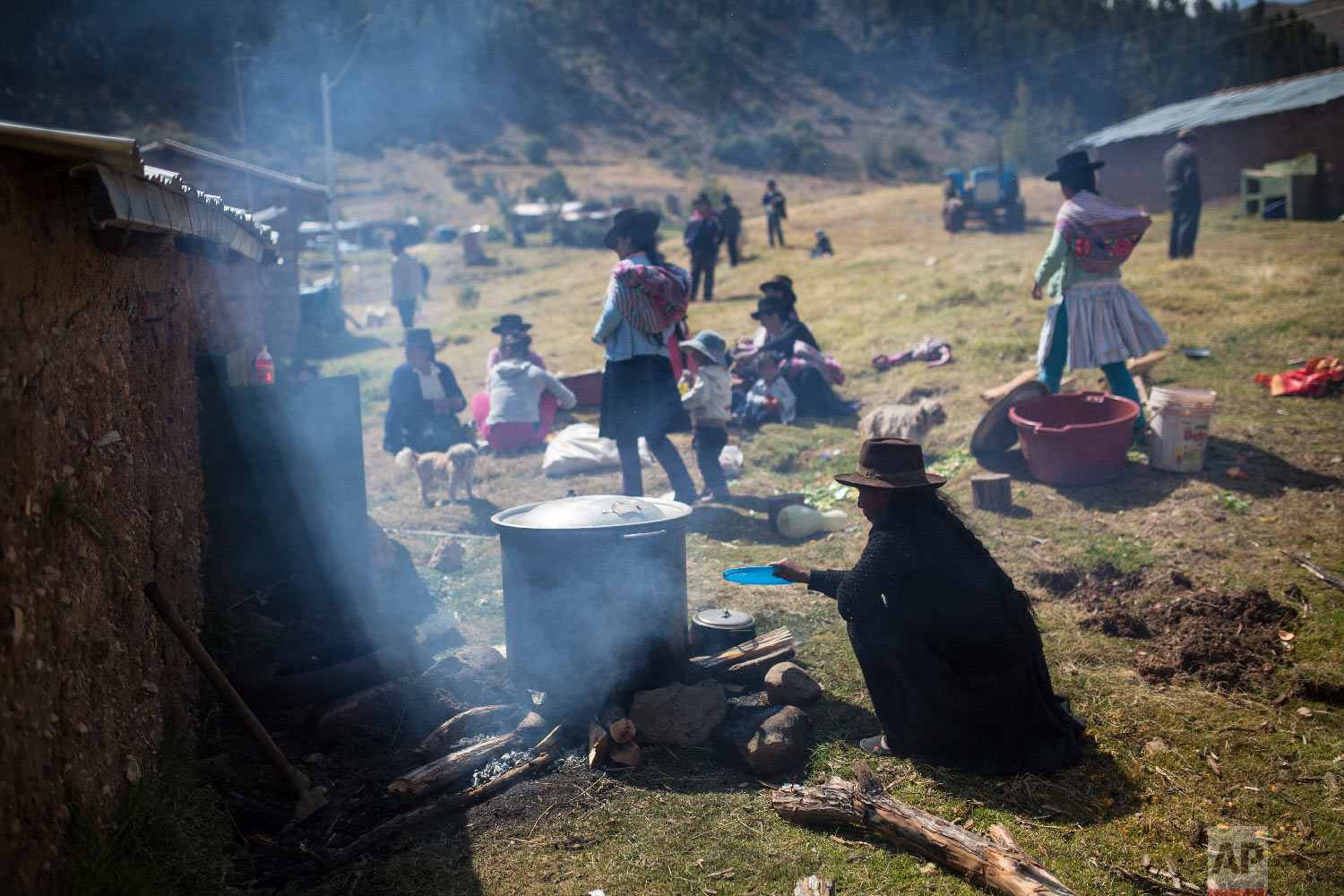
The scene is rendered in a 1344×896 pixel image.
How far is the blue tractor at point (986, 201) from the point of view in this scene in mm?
21781

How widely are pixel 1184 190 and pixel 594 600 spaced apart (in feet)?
44.3

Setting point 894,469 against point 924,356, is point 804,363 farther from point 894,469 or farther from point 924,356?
point 894,469

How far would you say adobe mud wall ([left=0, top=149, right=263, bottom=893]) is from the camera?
7.45ft

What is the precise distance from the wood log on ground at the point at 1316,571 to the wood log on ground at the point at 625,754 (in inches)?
155

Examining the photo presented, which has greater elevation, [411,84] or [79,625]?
[411,84]

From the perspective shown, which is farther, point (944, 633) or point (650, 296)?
point (650, 296)

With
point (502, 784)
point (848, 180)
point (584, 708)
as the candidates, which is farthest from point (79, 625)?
point (848, 180)

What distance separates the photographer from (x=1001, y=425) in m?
7.14

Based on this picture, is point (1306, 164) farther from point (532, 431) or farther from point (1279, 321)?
point (532, 431)

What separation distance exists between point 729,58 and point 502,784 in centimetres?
7275

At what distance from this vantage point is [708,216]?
50.8 ft

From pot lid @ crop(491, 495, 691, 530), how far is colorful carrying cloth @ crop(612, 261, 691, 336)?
2240 millimetres

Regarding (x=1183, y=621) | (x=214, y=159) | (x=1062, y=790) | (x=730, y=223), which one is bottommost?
(x=1062, y=790)

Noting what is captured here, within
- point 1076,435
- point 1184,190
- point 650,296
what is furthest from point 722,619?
point 1184,190
